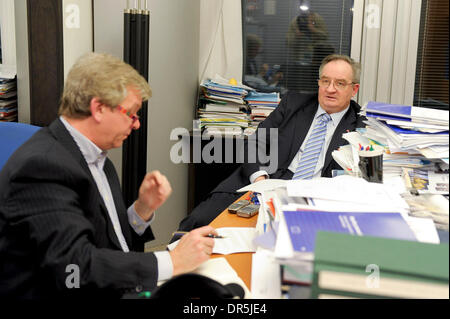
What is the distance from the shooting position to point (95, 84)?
1.22 m

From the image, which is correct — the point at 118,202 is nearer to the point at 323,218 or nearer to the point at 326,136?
the point at 323,218

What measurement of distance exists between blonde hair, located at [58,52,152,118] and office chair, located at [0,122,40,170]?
0.37 m

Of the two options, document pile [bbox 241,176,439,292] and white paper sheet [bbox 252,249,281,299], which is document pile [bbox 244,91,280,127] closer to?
document pile [bbox 241,176,439,292]

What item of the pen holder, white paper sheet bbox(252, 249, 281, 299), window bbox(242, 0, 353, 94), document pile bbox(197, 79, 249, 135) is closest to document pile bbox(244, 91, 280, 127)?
document pile bbox(197, 79, 249, 135)

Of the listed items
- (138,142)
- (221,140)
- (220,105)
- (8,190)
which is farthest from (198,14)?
(8,190)

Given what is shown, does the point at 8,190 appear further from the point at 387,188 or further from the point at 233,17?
the point at 233,17

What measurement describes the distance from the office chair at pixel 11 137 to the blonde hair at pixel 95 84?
0.37m

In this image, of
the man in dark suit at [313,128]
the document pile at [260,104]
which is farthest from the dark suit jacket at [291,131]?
the document pile at [260,104]

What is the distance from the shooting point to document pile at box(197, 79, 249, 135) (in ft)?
11.1

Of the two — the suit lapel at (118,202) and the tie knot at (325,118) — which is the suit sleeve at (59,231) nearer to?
the suit lapel at (118,202)

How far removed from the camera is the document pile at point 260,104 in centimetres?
343

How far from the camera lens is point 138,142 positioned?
2518 mm

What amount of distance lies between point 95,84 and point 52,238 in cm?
41

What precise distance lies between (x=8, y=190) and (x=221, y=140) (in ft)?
7.70
